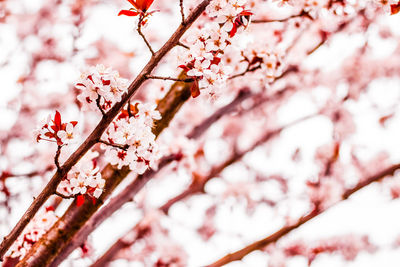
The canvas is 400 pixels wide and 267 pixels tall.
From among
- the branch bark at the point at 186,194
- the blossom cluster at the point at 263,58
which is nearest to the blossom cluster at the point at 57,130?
the blossom cluster at the point at 263,58

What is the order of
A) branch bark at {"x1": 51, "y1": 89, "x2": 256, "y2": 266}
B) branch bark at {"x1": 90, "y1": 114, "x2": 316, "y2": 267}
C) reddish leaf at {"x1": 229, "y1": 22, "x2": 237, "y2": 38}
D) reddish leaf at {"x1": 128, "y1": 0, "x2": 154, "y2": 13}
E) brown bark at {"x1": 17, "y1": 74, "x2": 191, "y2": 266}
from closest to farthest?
reddish leaf at {"x1": 128, "y1": 0, "x2": 154, "y2": 13}, reddish leaf at {"x1": 229, "y1": 22, "x2": 237, "y2": 38}, brown bark at {"x1": 17, "y1": 74, "x2": 191, "y2": 266}, branch bark at {"x1": 51, "y1": 89, "x2": 256, "y2": 266}, branch bark at {"x1": 90, "y1": 114, "x2": 316, "y2": 267}

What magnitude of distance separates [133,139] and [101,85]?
0.66 ft

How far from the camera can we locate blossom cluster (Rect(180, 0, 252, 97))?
3.63ft

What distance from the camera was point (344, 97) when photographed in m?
4.02

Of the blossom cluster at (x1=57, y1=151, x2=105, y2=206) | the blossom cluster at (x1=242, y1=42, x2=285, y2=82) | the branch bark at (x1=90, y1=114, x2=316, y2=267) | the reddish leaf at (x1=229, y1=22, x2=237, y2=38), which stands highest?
the branch bark at (x1=90, y1=114, x2=316, y2=267)

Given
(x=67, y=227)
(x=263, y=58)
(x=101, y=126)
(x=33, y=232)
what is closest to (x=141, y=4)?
(x=101, y=126)

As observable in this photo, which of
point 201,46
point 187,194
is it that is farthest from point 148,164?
point 187,194

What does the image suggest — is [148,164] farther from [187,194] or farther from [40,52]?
[40,52]

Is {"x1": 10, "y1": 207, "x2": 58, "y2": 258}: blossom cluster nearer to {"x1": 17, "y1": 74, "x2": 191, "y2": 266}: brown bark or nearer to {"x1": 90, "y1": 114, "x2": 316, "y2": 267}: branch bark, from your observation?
{"x1": 17, "y1": 74, "x2": 191, "y2": 266}: brown bark

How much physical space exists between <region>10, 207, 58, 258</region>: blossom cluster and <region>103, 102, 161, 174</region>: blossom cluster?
0.71 metres

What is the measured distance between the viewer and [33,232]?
164 centimetres

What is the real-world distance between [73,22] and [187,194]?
2.01m

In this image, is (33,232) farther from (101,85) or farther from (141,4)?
(141,4)

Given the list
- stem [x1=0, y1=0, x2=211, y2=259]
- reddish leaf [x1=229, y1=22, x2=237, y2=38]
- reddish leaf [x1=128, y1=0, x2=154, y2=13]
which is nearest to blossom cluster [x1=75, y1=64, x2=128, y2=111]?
stem [x1=0, y1=0, x2=211, y2=259]
